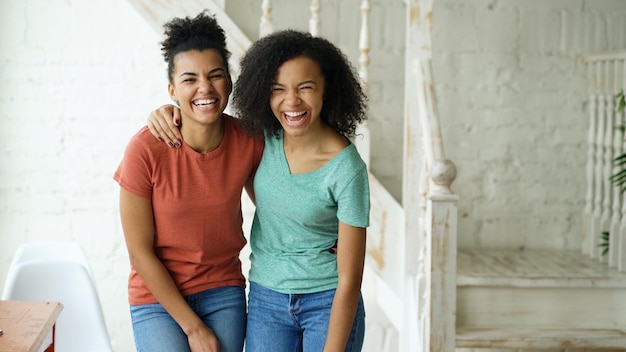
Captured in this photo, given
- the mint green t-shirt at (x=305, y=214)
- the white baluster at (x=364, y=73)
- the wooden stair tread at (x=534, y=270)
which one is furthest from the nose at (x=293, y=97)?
the wooden stair tread at (x=534, y=270)

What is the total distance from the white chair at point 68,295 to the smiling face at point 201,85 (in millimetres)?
858

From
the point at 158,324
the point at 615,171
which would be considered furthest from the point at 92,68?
the point at 615,171

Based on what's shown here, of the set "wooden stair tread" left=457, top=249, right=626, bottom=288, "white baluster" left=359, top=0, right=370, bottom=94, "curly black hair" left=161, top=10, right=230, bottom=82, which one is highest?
"white baluster" left=359, top=0, right=370, bottom=94

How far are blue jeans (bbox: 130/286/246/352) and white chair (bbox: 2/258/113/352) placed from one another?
1.98ft

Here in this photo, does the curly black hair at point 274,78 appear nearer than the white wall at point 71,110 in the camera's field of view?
Yes

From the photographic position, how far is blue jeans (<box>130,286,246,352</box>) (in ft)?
6.77

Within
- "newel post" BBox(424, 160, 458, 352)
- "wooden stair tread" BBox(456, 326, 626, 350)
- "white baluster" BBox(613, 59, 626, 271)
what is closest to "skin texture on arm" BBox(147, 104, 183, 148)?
"newel post" BBox(424, 160, 458, 352)

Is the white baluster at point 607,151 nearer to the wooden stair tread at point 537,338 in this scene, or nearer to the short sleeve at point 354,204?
the wooden stair tread at point 537,338

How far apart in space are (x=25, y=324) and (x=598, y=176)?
9.88ft

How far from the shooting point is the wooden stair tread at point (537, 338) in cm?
332

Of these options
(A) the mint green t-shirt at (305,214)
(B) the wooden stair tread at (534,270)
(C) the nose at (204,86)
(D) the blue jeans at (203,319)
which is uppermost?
(C) the nose at (204,86)

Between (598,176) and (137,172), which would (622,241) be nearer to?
(598,176)

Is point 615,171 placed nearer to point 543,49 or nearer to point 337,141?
point 543,49

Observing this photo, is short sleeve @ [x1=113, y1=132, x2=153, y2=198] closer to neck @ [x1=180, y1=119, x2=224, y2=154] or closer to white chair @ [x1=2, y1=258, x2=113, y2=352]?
neck @ [x1=180, y1=119, x2=224, y2=154]
